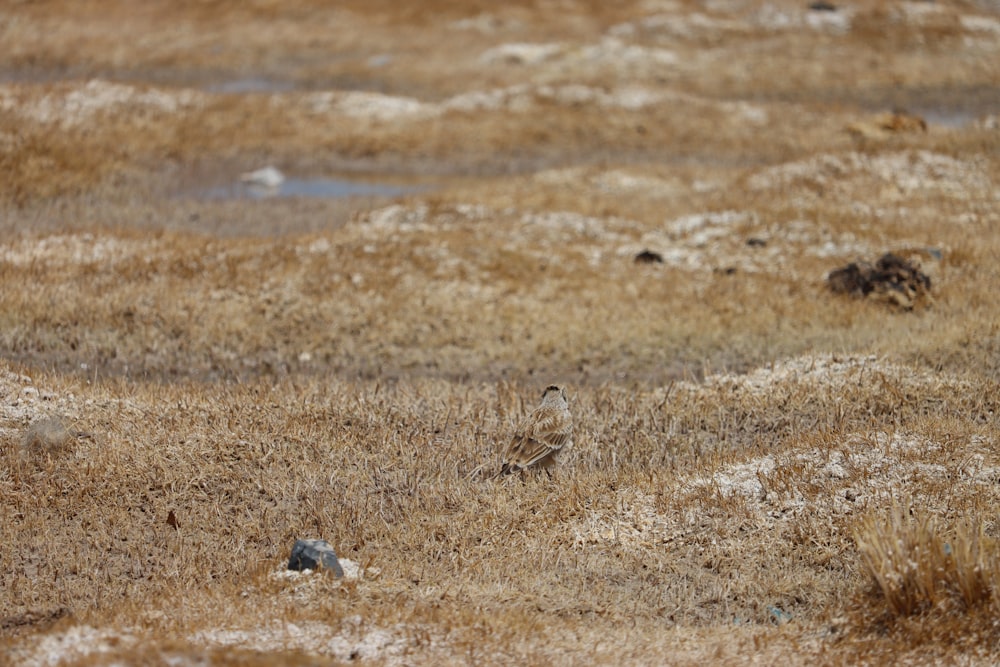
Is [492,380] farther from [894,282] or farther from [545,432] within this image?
[894,282]

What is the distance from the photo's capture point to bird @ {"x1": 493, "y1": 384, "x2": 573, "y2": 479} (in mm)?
10695

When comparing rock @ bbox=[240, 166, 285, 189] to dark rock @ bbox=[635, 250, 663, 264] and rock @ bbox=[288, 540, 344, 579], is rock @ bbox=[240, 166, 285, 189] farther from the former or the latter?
rock @ bbox=[288, 540, 344, 579]

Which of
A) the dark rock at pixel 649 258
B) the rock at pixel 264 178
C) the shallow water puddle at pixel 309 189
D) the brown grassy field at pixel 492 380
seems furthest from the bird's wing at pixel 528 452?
the rock at pixel 264 178

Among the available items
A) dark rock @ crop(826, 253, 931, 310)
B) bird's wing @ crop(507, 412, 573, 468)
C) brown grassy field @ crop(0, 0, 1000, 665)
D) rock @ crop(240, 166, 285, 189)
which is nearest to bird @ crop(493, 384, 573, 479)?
bird's wing @ crop(507, 412, 573, 468)

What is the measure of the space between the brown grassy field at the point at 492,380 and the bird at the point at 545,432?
0.37 meters

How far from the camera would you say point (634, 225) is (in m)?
23.7

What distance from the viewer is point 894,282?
59.6ft

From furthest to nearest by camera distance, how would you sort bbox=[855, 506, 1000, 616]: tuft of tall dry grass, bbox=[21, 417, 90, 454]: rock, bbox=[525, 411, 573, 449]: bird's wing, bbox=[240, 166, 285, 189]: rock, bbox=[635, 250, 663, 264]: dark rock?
1. bbox=[240, 166, 285, 189]: rock
2. bbox=[635, 250, 663, 264]: dark rock
3. bbox=[21, 417, 90, 454]: rock
4. bbox=[525, 411, 573, 449]: bird's wing
5. bbox=[855, 506, 1000, 616]: tuft of tall dry grass

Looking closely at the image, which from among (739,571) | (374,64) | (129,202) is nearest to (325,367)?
(739,571)

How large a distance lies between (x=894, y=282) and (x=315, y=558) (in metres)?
13.1

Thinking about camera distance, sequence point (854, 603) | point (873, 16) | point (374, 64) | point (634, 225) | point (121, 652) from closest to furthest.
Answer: point (121, 652) < point (854, 603) < point (634, 225) < point (374, 64) < point (873, 16)

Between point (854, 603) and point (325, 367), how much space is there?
33.9 feet

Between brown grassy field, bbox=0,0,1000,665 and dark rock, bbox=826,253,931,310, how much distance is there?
214mm

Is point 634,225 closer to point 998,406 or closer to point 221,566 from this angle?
point 998,406
